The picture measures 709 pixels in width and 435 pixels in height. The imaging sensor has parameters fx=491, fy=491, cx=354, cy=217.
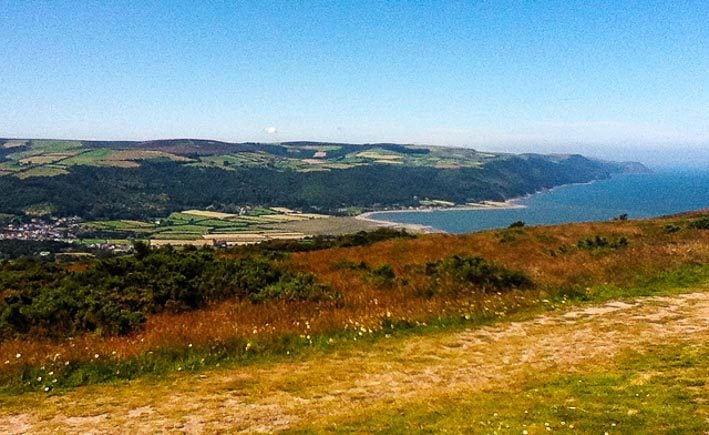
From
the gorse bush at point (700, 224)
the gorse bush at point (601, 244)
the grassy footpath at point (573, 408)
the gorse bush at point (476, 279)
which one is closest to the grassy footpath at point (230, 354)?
the gorse bush at point (476, 279)

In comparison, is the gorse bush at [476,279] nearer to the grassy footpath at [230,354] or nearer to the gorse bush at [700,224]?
the grassy footpath at [230,354]

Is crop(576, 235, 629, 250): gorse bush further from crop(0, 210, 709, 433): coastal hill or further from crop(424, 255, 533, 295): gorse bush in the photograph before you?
crop(424, 255, 533, 295): gorse bush

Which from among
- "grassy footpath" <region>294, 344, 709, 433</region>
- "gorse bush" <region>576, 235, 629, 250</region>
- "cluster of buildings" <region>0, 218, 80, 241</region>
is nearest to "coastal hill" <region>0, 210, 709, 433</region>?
"grassy footpath" <region>294, 344, 709, 433</region>

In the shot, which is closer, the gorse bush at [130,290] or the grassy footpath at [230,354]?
the grassy footpath at [230,354]

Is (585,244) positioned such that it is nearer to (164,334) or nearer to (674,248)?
(674,248)

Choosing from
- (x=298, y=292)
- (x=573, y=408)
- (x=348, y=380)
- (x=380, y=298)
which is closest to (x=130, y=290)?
(x=298, y=292)

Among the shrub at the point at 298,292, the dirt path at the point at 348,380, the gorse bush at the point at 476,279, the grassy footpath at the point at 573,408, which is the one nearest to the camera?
the grassy footpath at the point at 573,408
